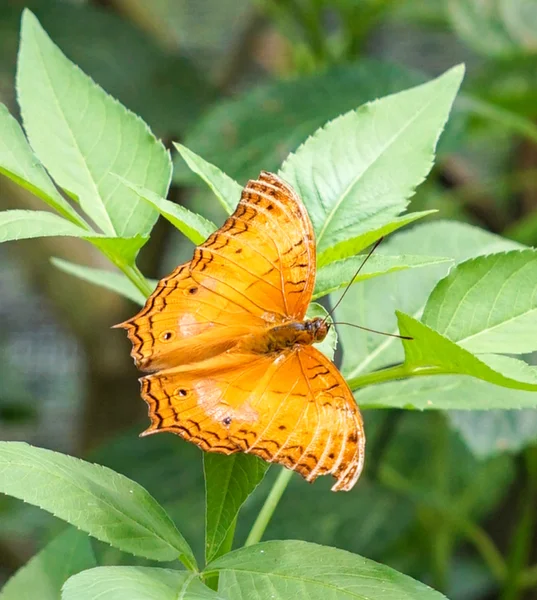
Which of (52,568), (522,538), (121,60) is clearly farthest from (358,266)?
(121,60)

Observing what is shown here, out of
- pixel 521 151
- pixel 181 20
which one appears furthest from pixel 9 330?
pixel 521 151

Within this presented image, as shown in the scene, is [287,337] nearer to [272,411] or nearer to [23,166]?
[272,411]

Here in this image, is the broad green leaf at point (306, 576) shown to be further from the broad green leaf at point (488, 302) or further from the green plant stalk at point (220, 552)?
the broad green leaf at point (488, 302)

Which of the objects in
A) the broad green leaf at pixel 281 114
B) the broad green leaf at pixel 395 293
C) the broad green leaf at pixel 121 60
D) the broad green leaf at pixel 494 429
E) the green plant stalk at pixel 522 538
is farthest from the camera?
the broad green leaf at pixel 121 60

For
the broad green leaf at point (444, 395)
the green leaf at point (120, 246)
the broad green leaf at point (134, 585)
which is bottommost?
the broad green leaf at point (134, 585)

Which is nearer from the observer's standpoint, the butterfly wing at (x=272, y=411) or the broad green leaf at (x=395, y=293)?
the butterfly wing at (x=272, y=411)

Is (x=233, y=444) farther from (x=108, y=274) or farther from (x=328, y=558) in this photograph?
(x=108, y=274)

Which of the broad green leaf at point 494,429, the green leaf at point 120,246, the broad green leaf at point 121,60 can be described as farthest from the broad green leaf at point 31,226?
the broad green leaf at point 121,60

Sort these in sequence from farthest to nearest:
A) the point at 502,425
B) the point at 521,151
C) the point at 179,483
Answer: the point at 521,151 < the point at 179,483 < the point at 502,425
